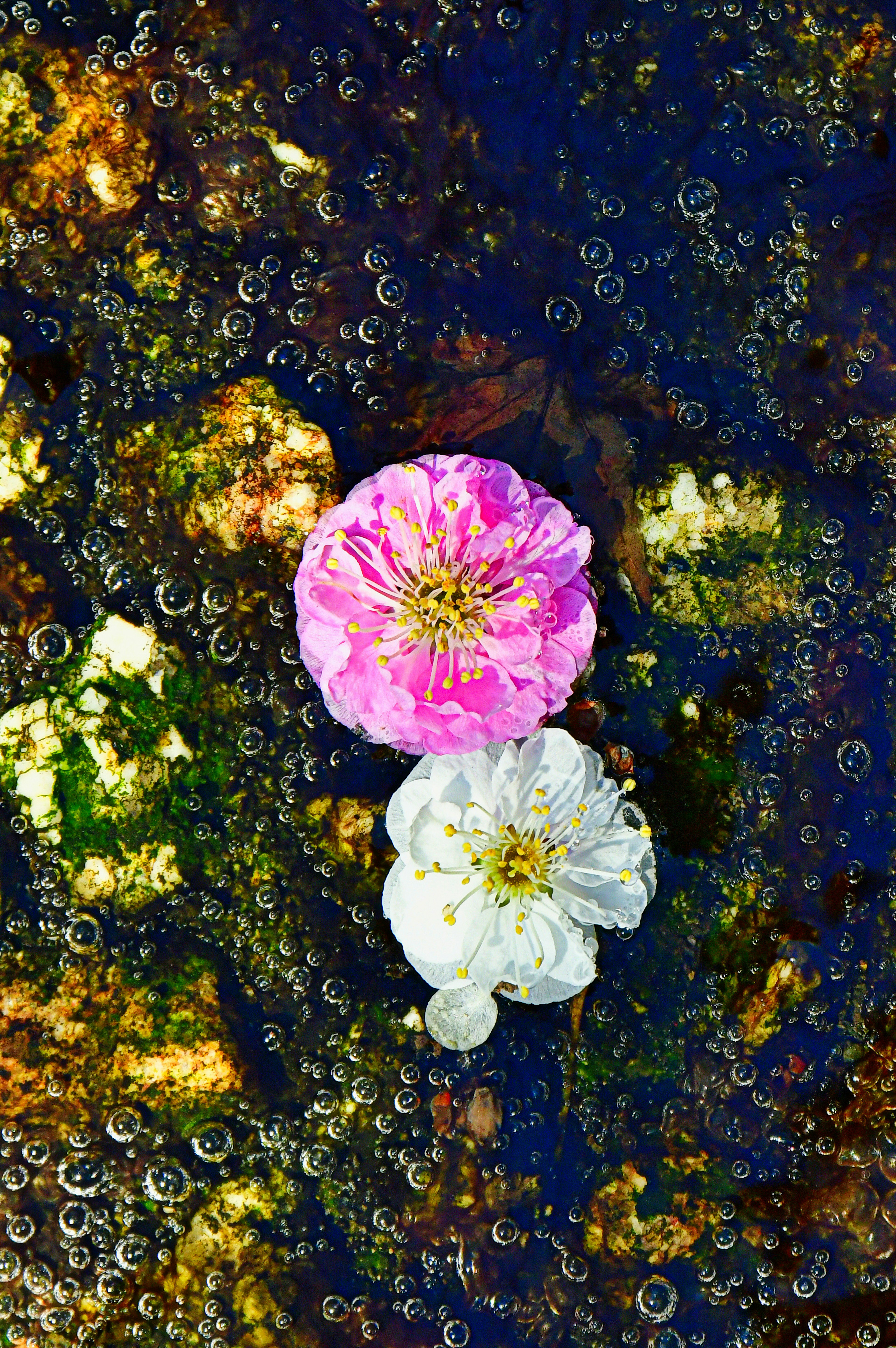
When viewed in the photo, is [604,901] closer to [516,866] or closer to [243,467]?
[516,866]

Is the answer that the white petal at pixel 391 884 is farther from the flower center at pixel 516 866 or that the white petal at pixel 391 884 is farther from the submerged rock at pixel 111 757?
the submerged rock at pixel 111 757

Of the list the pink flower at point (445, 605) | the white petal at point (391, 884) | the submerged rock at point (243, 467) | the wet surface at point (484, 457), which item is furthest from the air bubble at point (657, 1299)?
the submerged rock at point (243, 467)

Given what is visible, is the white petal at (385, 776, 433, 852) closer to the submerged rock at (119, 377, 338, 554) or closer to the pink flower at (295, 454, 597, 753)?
the pink flower at (295, 454, 597, 753)

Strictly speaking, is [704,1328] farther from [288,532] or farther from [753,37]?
[753,37]

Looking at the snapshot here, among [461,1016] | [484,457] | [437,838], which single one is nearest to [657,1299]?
[461,1016]

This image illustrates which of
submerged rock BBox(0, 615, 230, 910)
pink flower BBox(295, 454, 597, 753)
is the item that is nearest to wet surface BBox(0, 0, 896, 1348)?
submerged rock BBox(0, 615, 230, 910)

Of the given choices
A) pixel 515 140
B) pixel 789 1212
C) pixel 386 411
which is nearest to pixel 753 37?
pixel 515 140
